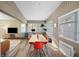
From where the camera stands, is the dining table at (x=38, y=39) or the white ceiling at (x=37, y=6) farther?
the dining table at (x=38, y=39)

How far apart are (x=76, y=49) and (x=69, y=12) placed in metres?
1.17

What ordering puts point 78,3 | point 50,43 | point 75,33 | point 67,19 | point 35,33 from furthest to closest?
point 35,33 → point 50,43 → point 67,19 → point 75,33 → point 78,3

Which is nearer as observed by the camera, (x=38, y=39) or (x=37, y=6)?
(x=38, y=39)

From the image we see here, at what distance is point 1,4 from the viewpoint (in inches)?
120

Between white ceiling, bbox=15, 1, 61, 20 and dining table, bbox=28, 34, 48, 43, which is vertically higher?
white ceiling, bbox=15, 1, 61, 20

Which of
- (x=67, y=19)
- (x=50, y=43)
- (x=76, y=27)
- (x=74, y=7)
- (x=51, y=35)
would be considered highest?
(x=74, y=7)

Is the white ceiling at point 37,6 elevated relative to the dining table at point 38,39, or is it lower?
elevated

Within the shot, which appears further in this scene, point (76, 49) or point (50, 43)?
point (50, 43)

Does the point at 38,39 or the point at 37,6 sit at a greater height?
the point at 37,6

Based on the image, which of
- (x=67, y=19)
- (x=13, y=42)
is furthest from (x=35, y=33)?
(x=67, y=19)

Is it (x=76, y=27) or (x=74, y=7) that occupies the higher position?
(x=74, y=7)

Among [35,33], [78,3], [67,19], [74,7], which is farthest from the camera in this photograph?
[35,33]

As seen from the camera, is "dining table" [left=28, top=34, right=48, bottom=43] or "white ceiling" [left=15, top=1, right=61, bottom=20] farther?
"dining table" [left=28, top=34, right=48, bottom=43]

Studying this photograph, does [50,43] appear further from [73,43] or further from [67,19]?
[73,43]
